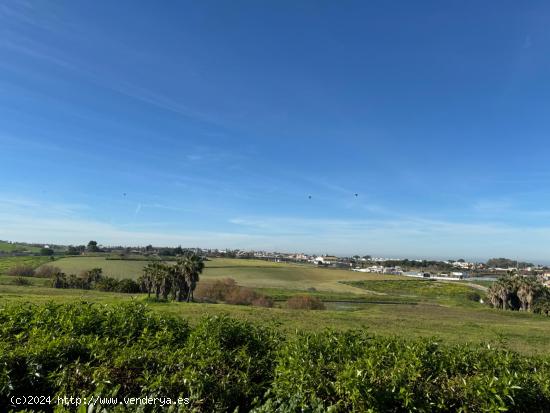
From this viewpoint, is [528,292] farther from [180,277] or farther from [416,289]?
[180,277]

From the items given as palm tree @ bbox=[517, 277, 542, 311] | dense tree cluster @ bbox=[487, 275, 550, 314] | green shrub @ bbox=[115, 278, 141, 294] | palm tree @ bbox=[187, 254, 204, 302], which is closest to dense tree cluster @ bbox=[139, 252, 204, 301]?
palm tree @ bbox=[187, 254, 204, 302]

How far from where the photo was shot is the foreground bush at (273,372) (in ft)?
14.6

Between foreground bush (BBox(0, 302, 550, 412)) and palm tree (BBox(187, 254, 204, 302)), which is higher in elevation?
foreground bush (BBox(0, 302, 550, 412))

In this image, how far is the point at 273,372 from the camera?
5.44 m

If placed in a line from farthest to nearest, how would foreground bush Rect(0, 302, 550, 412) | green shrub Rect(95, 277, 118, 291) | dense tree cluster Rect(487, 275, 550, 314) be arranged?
dense tree cluster Rect(487, 275, 550, 314), green shrub Rect(95, 277, 118, 291), foreground bush Rect(0, 302, 550, 412)

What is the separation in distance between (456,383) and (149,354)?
4.03 meters

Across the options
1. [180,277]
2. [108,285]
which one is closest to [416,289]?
[180,277]

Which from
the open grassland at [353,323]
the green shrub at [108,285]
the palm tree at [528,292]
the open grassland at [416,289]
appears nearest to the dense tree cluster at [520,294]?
the palm tree at [528,292]

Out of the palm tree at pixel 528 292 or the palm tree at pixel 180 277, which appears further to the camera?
the palm tree at pixel 528 292

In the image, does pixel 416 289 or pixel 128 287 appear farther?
pixel 416 289

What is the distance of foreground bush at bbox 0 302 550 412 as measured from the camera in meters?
4.46

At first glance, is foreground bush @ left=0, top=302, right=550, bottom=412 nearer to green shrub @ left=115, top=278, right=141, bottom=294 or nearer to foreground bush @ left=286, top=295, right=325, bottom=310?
foreground bush @ left=286, top=295, right=325, bottom=310

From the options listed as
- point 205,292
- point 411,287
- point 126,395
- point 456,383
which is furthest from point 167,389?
point 411,287

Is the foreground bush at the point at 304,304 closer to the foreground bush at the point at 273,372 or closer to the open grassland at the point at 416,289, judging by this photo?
the open grassland at the point at 416,289
